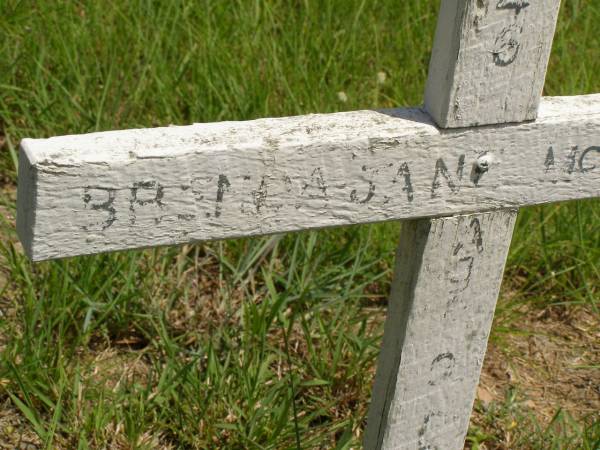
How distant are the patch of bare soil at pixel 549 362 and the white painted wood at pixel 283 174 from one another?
906 millimetres

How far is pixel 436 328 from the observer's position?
1.44 metres

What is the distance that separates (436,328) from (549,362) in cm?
92

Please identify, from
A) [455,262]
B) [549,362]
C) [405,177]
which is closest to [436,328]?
[455,262]

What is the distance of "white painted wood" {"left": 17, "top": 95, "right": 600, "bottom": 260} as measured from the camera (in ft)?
3.54

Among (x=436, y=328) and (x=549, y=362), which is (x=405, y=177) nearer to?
(x=436, y=328)

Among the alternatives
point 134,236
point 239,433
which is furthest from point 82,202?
point 239,433

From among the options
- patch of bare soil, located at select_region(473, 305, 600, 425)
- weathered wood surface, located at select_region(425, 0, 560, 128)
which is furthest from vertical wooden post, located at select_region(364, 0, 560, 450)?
patch of bare soil, located at select_region(473, 305, 600, 425)

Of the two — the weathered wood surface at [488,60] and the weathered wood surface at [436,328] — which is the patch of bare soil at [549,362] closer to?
the weathered wood surface at [436,328]

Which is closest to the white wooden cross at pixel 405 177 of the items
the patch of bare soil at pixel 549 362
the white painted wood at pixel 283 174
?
the white painted wood at pixel 283 174

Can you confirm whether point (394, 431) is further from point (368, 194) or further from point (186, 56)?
point (186, 56)

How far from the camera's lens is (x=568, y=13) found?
3221 mm

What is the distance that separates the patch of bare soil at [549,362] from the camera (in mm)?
2156

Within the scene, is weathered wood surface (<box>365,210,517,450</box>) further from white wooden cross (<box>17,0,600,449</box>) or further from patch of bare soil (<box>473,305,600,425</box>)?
patch of bare soil (<box>473,305,600,425</box>)

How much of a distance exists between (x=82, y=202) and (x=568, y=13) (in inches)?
99.6
